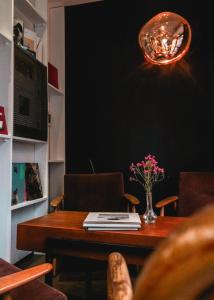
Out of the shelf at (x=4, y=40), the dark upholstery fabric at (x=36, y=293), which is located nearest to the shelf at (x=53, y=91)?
the shelf at (x=4, y=40)

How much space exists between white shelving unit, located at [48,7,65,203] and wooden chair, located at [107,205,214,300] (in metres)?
2.91

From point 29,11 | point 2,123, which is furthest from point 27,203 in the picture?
point 29,11

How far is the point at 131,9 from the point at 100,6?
0.38 meters

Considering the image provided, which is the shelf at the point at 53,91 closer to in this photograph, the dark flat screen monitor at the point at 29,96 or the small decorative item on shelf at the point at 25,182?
the dark flat screen monitor at the point at 29,96

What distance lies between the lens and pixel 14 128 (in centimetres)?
210

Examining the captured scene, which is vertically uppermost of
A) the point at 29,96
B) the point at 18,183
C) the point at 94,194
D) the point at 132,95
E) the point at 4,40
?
the point at 4,40

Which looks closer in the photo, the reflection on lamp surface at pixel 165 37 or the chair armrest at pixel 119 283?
the chair armrest at pixel 119 283

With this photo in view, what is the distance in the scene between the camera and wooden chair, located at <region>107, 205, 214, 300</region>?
0.18 meters

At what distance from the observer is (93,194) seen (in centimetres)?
237

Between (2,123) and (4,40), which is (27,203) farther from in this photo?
(4,40)

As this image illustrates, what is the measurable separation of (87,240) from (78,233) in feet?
0.20

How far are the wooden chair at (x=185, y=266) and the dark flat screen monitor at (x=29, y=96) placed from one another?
2.07m

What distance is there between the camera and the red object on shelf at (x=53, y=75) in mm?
2908

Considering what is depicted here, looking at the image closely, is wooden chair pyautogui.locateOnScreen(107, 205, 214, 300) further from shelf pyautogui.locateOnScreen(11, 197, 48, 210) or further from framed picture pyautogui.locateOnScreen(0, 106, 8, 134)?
shelf pyautogui.locateOnScreen(11, 197, 48, 210)
